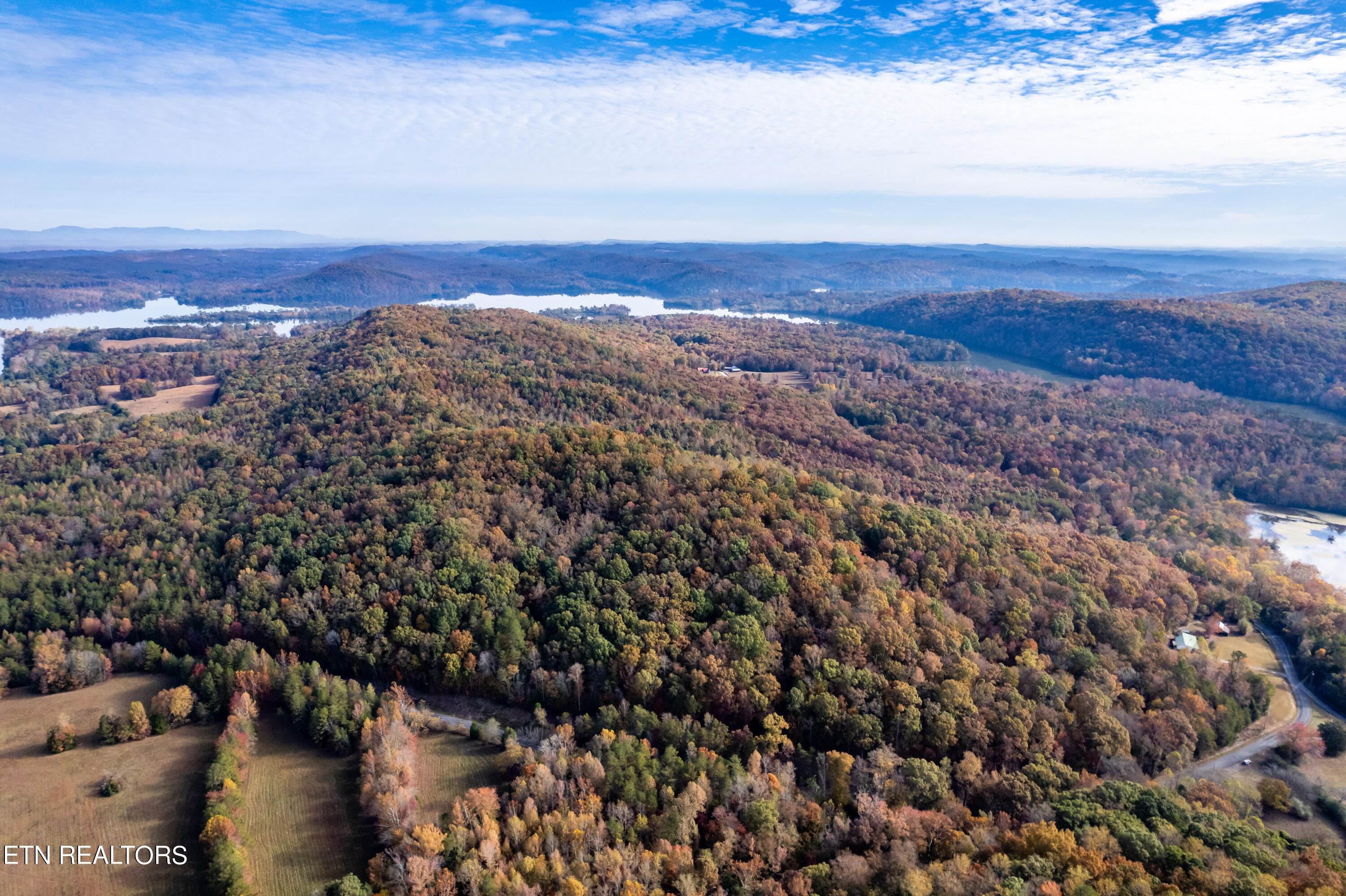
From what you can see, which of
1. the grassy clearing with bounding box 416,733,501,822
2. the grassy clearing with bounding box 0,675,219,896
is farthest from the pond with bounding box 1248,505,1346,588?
the grassy clearing with bounding box 0,675,219,896

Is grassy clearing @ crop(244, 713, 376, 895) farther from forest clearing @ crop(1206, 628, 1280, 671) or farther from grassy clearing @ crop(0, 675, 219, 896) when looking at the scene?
forest clearing @ crop(1206, 628, 1280, 671)

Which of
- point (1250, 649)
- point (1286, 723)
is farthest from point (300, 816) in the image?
point (1250, 649)

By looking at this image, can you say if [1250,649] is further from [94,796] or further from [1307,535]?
[94,796]

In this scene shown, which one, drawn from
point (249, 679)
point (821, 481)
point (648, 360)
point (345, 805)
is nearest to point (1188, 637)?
point (821, 481)

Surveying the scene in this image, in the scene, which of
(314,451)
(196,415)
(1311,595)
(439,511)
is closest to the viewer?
(439,511)

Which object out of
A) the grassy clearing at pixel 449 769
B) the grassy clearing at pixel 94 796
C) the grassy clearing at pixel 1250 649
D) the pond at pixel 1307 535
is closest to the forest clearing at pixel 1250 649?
the grassy clearing at pixel 1250 649

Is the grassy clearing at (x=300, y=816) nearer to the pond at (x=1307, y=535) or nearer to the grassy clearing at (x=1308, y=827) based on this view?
the grassy clearing at (x=1308, y=827)

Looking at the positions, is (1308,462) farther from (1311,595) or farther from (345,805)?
(345,805)
